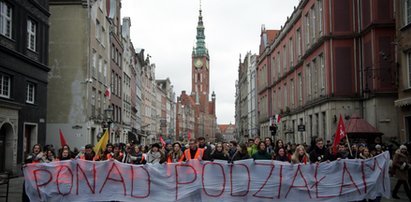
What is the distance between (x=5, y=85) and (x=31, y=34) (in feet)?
14.8

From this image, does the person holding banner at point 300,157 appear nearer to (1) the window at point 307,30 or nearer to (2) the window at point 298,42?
(1) the window at point 307,30

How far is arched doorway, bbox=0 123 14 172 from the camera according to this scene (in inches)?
894

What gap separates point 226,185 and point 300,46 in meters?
33.3

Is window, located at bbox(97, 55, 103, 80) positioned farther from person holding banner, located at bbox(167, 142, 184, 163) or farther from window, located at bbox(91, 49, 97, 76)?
person holding banner, located at bbox(167, 142, 184, 163)

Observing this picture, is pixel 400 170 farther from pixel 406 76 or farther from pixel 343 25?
pixel 343 25

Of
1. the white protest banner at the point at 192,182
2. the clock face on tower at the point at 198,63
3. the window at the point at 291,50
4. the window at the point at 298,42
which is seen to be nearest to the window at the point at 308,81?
the window at the point at 298,42

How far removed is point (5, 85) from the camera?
22.7 metres

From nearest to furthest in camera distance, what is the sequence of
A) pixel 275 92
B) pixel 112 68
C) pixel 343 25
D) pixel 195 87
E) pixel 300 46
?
1. pixel 343 25
2. pixel 300 46
3. pixel 112 68
4. pixel 275 92
5. pixel 195 87

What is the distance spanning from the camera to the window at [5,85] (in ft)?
72.3

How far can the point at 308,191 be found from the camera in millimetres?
12086

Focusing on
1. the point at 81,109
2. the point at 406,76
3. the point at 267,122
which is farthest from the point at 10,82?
the point at 267,122

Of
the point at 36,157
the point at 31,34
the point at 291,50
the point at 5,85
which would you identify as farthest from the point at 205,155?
the point at 291,50

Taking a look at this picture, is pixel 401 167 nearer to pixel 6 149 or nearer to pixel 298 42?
pixel 6 149

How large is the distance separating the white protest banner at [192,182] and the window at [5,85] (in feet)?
37.7
